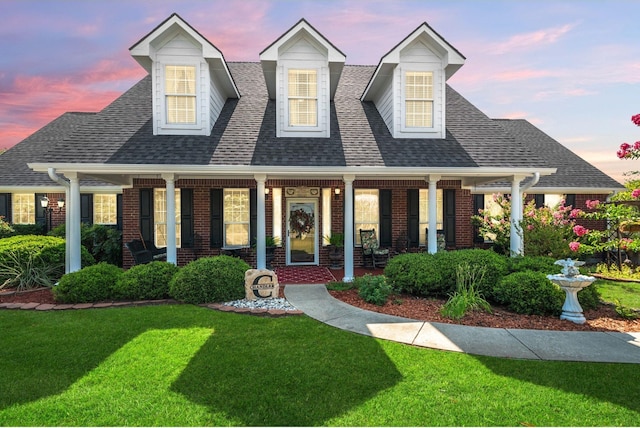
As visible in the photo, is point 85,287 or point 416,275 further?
point 416,275

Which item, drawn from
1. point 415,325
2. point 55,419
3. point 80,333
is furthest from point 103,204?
point 415,325

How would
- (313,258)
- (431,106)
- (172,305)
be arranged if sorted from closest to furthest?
(172,305), (431,106), (313,258)

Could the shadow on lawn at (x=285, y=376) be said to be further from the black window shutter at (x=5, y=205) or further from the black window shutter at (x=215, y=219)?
the black window shutter at (x=5, y=205)

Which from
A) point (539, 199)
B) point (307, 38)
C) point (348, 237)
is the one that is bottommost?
point (348, 237)

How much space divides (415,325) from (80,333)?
5458 mm

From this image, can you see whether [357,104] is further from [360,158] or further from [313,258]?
[313,258]

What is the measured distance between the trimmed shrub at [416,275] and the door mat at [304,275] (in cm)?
206

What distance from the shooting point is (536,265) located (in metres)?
7.12

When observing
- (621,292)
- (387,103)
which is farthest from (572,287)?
(387,103)

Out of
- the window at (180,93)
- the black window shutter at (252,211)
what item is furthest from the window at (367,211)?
the window at (180,93)

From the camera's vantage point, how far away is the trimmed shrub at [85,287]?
6.89m

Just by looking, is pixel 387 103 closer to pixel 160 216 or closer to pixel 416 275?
pixel 416 275

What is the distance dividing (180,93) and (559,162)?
51.9ft

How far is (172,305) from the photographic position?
22.2 feet
